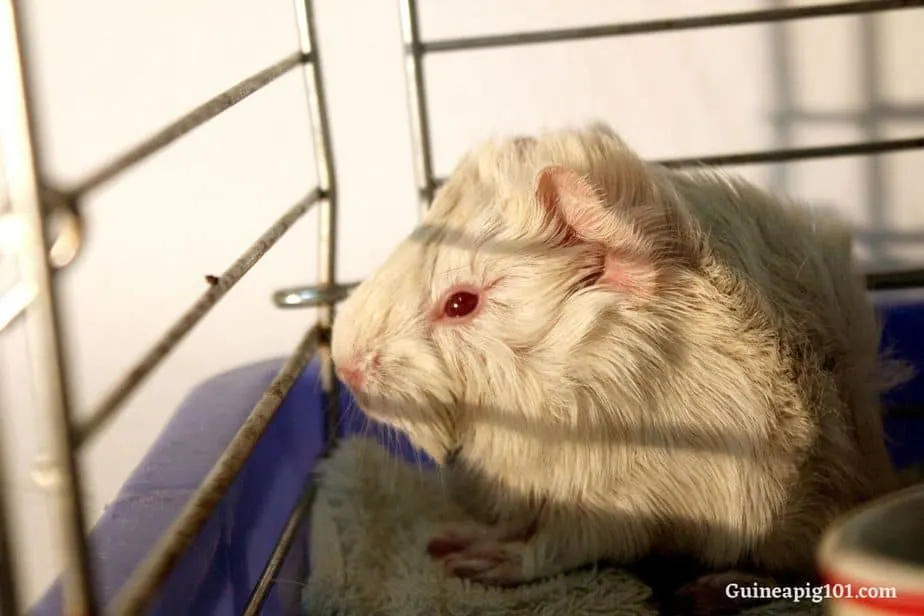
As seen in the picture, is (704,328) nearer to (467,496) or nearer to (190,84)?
(467,496)

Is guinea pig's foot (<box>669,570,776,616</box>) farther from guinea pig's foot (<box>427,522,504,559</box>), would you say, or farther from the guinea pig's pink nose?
the guinea pig's pink nose

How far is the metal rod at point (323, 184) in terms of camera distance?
1.00m

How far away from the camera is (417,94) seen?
1.02 meters

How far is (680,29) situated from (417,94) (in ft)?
0.90

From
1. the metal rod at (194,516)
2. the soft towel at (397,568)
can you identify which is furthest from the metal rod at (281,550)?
the metal rod at (194,516)

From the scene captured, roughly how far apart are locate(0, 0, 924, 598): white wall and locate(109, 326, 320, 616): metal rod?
0.54 meters

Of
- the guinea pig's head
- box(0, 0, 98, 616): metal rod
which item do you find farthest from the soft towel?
box(0, 0, 98, 616): metal rod

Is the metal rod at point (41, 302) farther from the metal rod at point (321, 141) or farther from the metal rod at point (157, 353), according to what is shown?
the metal rod at point (321, 141)

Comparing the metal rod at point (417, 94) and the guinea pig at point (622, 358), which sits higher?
the metal rod at point (417, 94)

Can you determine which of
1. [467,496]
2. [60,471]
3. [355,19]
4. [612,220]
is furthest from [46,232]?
[355,19]

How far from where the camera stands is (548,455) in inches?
30.1

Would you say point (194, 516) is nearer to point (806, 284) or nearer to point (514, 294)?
point (514, 294)

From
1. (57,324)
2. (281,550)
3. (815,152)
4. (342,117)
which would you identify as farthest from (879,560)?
(342,117)

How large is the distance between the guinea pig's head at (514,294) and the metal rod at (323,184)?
0.19 meters
